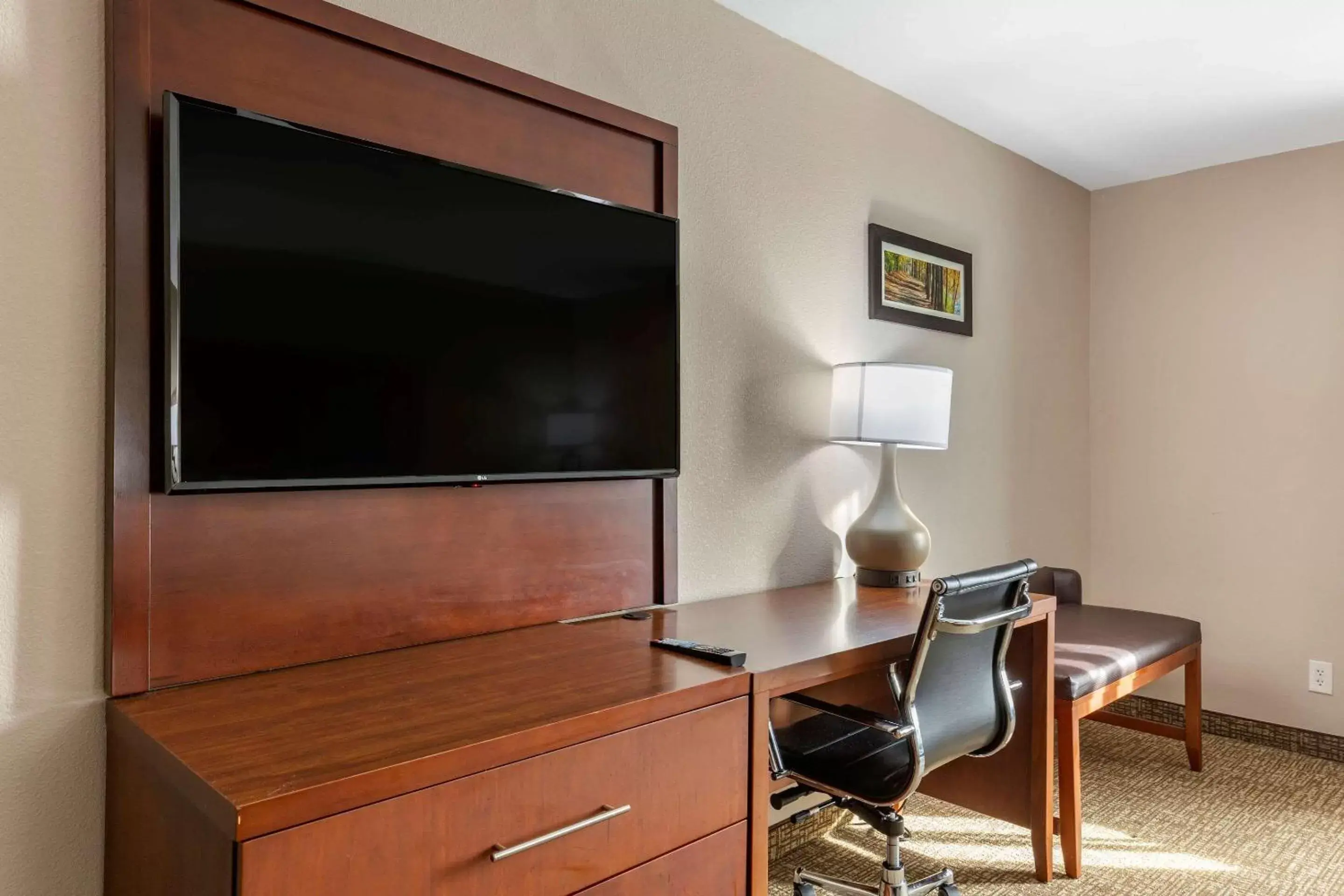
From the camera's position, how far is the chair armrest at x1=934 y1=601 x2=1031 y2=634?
180cm

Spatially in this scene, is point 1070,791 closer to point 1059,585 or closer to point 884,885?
point 884,885

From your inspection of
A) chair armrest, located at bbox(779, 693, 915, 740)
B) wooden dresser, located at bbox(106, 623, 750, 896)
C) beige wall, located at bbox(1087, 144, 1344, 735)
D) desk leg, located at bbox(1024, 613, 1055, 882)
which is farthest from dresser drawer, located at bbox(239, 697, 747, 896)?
beige wall, located at bbox(1087, 144, 1344, 735)

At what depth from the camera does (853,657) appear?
174cm

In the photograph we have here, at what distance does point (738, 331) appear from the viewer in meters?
2.42

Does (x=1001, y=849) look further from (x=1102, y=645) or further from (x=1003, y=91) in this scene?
(x=1003, y=91)

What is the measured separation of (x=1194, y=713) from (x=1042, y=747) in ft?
3.83

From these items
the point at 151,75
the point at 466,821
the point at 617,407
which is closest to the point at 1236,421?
the point at 617,407

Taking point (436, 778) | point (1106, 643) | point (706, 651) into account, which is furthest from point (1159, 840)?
point (436, 778)

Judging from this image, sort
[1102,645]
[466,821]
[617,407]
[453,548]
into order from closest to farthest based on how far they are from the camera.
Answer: [466,821] < [453,548] < [617,407] < [1102,645]

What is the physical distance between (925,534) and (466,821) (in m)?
1.72

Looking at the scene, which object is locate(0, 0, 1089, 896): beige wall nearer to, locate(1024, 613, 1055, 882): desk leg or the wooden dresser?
the wooden dresser

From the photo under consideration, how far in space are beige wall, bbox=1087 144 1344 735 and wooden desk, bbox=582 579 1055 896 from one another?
1.69 meters

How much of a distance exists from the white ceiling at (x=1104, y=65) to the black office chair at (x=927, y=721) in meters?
1.51

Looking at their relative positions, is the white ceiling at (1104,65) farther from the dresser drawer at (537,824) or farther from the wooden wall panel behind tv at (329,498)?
the dresser drawer at (537,824)
